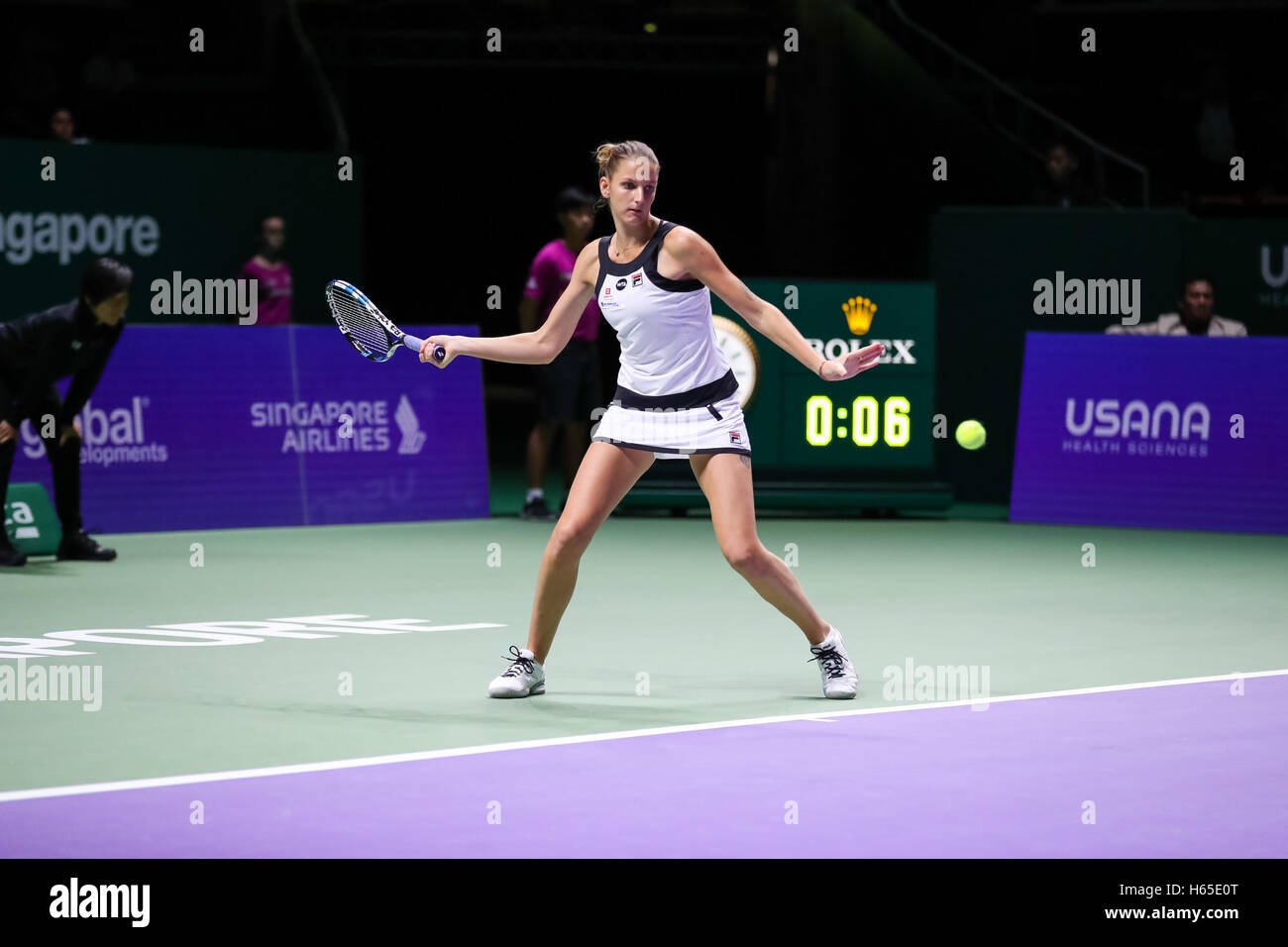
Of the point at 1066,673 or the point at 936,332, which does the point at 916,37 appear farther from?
the point at 1066,673

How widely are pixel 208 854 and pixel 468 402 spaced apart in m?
11.1

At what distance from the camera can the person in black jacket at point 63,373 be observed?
13.0m

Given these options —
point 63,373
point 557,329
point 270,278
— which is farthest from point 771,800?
point 270,278

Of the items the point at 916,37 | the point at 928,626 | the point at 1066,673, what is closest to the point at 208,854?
the point at 1066,673

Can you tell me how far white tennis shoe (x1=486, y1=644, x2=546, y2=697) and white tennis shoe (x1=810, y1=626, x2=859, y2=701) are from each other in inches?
43.9

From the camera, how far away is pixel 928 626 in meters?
11.2

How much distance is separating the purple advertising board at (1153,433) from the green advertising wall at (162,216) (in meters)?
9.28

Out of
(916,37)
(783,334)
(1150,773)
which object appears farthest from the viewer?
(916,37)

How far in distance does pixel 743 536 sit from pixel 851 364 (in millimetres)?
882

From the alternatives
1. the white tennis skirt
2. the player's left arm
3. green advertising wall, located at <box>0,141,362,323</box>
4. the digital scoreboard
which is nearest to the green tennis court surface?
the digital scoreboard

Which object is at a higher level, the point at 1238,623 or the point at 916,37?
the point at 916,37

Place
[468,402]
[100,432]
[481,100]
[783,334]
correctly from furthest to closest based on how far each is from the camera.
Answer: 1. [481,100]
2. [468,402]
3. [100,432]
4. [783,334]

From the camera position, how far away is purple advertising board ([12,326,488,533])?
15164mm

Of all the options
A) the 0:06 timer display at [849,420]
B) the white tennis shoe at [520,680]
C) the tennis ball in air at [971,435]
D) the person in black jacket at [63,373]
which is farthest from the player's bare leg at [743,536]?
the tennis ball in air at [971,435]
